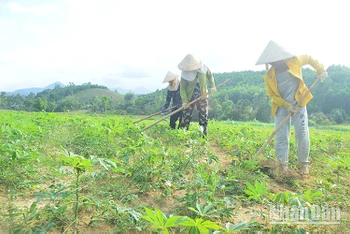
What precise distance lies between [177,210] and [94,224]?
706 mm

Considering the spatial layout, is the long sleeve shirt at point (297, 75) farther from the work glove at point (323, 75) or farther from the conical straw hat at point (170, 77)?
the conical straw hat at point (170, 77)

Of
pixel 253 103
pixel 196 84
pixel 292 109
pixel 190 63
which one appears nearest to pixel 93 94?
pixel 253 103

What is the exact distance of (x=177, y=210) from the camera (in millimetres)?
2467

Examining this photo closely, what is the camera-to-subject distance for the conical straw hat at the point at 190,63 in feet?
18.9

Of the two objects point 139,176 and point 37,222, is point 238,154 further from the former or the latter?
point 37,222

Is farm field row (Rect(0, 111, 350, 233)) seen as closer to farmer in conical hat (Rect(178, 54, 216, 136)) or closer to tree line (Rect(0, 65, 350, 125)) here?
farmer in conical hat (Rect(178, 54, 216, 136))

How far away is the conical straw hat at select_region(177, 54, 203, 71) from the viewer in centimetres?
575

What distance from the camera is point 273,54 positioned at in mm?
3885

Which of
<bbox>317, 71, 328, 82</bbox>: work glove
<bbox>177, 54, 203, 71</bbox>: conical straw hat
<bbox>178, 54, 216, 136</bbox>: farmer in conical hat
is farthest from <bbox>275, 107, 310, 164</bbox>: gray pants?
<bbox>177, 54, 203, 71</bbox>: conical straw hat

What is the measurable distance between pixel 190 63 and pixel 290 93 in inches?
90.2

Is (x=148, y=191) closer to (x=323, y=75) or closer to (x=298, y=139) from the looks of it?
(x=298, y=139)

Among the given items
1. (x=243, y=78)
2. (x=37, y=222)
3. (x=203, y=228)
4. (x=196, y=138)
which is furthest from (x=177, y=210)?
(x=243, y=78)

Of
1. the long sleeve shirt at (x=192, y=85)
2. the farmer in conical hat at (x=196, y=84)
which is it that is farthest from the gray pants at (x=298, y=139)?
the long sleeve shirt at (x=192, y=85)

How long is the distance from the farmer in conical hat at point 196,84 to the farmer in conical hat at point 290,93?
194cm
